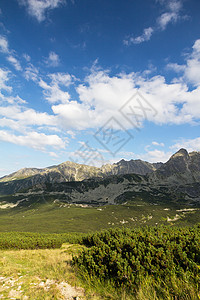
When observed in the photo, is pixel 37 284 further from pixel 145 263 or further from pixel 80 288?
pixel 145 263

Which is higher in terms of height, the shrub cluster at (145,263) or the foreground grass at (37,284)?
the shrub cluster at (145,263)

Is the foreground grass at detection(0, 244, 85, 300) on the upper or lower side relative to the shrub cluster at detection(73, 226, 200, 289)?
lower

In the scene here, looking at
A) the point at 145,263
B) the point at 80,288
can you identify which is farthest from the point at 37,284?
the point at 145,263

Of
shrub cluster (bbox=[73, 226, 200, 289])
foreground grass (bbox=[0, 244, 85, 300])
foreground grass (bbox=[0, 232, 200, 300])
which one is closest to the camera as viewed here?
foreground grass (bbox=[0, 232, 200, 300])

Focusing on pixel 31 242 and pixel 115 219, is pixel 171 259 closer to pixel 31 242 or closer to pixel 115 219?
pixel 31 242

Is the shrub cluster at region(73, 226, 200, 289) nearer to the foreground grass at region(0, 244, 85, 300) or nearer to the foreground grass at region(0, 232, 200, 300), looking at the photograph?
the foreground grass at region(0, 232, 200, 300)

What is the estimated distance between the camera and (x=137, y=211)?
17825cm

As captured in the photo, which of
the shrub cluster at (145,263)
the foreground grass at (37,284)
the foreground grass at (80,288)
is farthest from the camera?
the shrub cluster at (145,263)

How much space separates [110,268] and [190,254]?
154 inches

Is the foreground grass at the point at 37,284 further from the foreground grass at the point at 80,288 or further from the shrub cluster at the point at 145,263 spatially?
the shrub cluster at the point at 145,263

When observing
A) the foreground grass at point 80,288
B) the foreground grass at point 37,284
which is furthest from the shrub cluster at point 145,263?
the foreground grass at point 37,284

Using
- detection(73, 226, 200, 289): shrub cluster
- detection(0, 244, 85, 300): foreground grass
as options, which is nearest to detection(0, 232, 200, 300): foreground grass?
detection(0, 244, 85, 300): foreground grass

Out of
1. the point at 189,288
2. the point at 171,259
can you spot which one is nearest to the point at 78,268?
the point at 171,259

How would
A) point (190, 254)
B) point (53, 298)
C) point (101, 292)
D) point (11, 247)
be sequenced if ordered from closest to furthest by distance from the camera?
point (53, 298) < point (101, 292) < point (190, 254) < point (11, 247)
